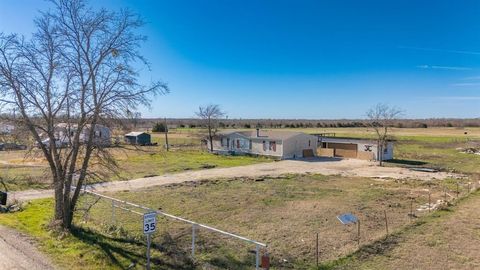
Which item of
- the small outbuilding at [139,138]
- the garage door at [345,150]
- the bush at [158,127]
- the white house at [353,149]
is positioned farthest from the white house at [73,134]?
the bush at [158,127]

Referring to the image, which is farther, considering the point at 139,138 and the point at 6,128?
the point at 139,138

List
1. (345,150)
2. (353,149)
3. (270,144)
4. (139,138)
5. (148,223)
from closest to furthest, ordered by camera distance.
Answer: (148,223), (270,144), (353,149), (345,150), (139,138)

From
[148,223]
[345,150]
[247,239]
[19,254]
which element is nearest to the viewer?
[148,223]

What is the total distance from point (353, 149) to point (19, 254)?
37817mm

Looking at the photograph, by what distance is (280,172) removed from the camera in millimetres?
32062

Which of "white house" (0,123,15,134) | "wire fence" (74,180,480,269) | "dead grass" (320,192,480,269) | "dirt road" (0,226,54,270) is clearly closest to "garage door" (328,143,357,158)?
"wire fence" (74,180,480,269)

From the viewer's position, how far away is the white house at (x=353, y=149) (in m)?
41.2

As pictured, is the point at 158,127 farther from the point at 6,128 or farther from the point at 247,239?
the point at 247,239

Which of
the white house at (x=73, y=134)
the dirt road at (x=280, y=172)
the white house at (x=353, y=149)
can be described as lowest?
the dirt road at (x=280, y=172)

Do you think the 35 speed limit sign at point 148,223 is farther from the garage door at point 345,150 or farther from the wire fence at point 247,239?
the garage door at point 345,150

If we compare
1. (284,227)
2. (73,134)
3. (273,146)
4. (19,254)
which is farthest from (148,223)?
(273,146)

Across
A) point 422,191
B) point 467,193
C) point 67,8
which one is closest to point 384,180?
point 422,191

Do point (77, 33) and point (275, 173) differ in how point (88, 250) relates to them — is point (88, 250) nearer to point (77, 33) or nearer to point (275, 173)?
point (77, 33)

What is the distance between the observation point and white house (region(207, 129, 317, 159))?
42719 mm
